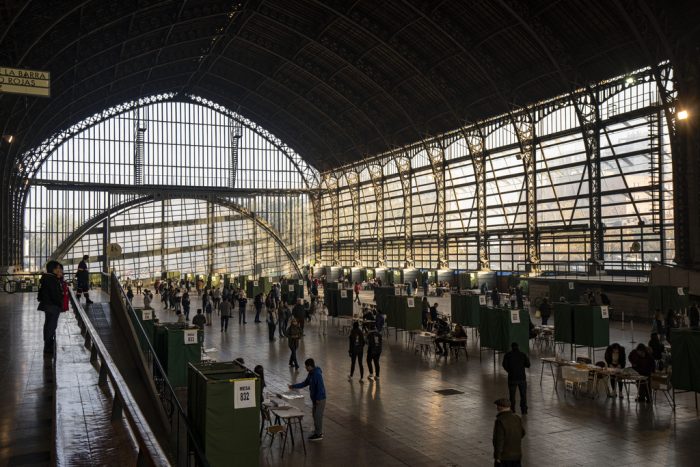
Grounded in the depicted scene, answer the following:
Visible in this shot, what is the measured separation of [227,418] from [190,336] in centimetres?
769

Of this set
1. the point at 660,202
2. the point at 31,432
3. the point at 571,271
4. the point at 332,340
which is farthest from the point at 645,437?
the point at 571,271

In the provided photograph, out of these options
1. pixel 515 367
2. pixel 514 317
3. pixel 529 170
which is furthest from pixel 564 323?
pixel 529 170

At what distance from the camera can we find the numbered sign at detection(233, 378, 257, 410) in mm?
9336

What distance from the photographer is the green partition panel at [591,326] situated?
19078 millimetres

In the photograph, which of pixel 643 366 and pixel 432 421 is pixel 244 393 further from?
pixel 643 366

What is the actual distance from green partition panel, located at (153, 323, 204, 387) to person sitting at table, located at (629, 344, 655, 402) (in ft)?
38.0

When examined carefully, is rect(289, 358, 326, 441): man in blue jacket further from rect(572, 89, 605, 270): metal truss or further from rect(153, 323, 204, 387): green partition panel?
rect(572, 89, 605, 270): metal truss

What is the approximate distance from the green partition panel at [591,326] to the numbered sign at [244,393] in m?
13.2

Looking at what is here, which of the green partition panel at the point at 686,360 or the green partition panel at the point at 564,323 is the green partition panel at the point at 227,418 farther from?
the green partition panel at the point at 564,323

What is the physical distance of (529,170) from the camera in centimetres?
4447

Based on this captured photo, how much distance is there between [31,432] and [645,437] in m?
11.2

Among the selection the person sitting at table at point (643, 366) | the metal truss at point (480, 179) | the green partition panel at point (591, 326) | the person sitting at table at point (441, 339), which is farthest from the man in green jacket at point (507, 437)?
the metal truss at point (480, 179)

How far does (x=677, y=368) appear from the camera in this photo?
14219 millimetres

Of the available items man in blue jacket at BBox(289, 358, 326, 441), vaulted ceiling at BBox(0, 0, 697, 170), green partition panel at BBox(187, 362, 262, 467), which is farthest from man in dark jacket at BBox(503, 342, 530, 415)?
vaulted ceiling at BBox(0, 0, 697, 170)
